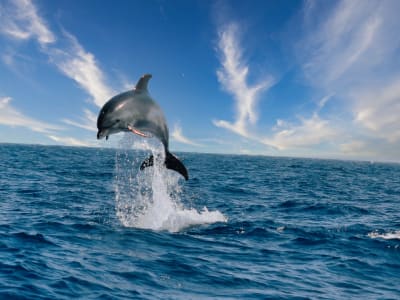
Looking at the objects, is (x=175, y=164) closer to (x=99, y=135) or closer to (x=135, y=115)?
(x=135, y=115)

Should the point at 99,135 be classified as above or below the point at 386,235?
above

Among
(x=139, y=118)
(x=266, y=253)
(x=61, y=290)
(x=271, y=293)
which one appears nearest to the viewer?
(x=139, y=118)

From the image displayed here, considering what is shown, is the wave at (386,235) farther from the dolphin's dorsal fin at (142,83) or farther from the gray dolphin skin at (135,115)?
the dolphin's dorsal fin at (142,83)

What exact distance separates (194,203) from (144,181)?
21197mm

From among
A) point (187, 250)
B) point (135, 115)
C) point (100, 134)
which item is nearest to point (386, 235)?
point (187, 250)

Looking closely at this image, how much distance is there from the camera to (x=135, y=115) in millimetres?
7746

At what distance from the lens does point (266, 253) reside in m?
12.6

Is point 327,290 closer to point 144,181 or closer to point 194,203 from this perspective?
point 194,203

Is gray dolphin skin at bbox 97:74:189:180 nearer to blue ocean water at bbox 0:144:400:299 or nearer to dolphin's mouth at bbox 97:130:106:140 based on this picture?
dolphin's mouth at bbox 97:130:106:140

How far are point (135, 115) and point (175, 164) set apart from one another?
2.76 meters

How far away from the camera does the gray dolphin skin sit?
7.38 metres

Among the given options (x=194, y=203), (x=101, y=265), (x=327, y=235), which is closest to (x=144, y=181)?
(x=194, y=203)

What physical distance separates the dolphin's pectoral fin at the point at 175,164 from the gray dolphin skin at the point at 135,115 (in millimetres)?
1087

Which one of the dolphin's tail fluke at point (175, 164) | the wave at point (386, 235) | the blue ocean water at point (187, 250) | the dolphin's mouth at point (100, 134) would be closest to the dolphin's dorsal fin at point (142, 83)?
the dolphin's mouth at point (100, 134)
